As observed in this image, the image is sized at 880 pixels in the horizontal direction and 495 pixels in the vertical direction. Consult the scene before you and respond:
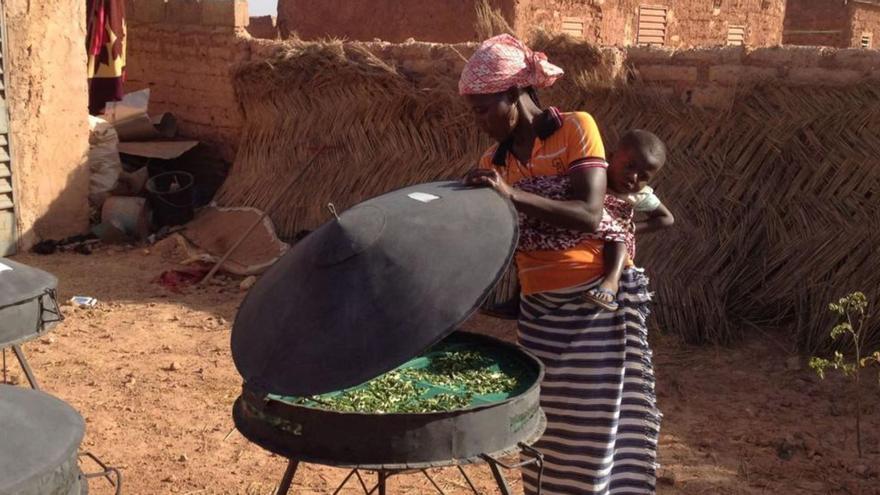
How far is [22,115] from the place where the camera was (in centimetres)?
854

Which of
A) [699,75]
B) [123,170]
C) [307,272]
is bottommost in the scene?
[123,170]

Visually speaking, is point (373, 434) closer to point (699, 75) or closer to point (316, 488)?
point (316, 488)

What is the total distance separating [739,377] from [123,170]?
252 inches

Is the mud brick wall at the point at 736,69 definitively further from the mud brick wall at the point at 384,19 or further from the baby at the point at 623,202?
the mud brick wall at the point at 384,19

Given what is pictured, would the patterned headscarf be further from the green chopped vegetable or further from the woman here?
the green chopped vegetable

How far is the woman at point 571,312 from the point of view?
9.48 feet

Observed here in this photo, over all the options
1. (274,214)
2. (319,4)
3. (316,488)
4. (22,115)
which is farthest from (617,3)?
(316,488)

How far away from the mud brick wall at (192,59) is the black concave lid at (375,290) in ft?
23.6

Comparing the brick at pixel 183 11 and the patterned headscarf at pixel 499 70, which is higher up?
the brick at pixel 183 11

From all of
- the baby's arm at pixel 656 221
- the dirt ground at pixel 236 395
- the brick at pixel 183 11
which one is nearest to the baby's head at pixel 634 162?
the baby's arm at pixel 656 221

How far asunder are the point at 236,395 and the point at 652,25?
7.49m

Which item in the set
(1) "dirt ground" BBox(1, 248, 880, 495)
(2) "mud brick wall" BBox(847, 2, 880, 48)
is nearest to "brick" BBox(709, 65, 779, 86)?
(1) "dirt ground" BBox(1, 248, 880, 495)

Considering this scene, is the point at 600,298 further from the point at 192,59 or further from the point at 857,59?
the point at 192,59

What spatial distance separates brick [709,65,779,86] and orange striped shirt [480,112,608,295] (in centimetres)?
355
